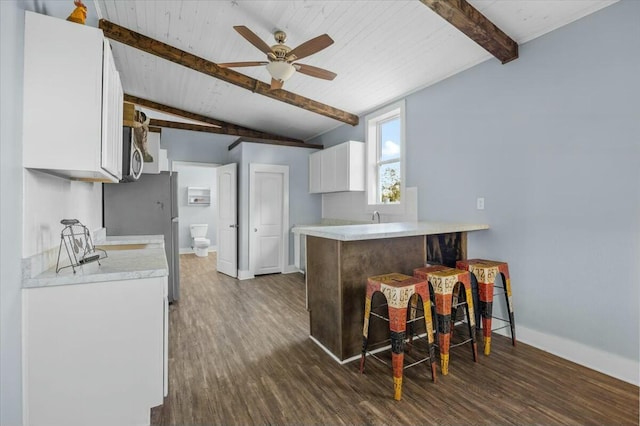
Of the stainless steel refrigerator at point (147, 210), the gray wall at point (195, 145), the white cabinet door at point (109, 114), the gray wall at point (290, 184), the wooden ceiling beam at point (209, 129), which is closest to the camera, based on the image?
the white cabinet door at point (109, 114)

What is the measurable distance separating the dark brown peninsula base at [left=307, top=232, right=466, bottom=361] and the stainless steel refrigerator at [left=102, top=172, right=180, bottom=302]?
2.09 metres

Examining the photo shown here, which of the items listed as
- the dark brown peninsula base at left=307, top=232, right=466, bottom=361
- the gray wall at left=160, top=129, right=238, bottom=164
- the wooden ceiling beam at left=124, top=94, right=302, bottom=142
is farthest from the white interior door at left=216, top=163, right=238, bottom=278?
the dark brown peninsula base at left=307, top=232, right=466, bottom=361

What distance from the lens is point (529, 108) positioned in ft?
8.66

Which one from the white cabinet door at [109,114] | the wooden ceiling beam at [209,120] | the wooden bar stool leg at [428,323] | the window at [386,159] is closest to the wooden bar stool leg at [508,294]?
the wooden bar stool leg at [428,323]

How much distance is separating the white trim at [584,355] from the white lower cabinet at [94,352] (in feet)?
9.49

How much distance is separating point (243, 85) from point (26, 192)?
2.97 meters

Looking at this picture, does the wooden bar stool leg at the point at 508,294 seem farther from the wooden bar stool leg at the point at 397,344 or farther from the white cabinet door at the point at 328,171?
the white cabinet door at the point at 328,171

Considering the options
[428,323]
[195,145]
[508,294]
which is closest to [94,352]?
[428,323]

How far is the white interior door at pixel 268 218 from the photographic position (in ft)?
17.2

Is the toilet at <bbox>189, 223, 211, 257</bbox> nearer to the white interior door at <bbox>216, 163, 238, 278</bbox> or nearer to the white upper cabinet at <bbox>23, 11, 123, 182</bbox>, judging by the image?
the white interior door at <bbox>216, 163, 238, 278</bbox>

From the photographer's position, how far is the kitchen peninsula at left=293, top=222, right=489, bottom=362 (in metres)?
2.32

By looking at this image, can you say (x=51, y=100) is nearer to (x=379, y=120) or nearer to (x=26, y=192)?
(x=26, y=192)

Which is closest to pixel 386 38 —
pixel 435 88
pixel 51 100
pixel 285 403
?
pixel 435 88

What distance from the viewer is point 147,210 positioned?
3.62 metres
